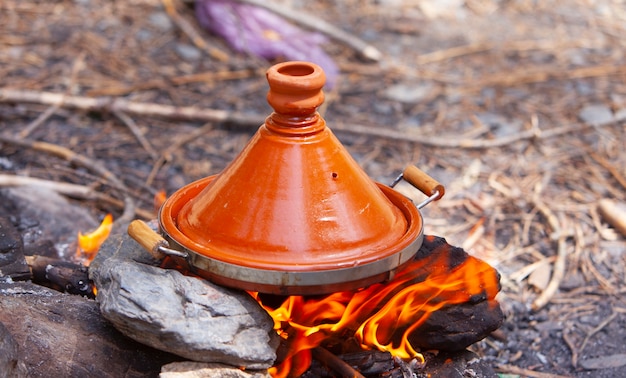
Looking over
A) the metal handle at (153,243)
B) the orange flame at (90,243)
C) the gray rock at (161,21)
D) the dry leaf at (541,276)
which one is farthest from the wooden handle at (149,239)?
the gray rock at (161,21)

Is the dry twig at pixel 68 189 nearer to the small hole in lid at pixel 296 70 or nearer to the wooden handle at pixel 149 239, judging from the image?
the wooden handle at pixel 149 239

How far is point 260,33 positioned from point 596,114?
332 centimetres

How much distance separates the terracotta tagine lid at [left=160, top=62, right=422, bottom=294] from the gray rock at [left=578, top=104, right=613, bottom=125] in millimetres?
4123

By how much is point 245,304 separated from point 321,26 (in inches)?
225

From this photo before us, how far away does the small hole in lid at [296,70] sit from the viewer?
2.44 meters

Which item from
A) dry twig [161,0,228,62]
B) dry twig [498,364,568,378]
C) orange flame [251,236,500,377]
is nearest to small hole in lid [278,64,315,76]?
orange flame [251,236,500,377]

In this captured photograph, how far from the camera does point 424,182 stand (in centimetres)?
283

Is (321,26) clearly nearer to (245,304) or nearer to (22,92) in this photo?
(22,92)

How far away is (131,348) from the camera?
8.18 ft

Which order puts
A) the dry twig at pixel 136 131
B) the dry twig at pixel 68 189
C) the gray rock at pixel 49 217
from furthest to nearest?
the dry twig at pixel 136 131, the dry twig at pixel 68 189, the gray rock at pixel 49 217

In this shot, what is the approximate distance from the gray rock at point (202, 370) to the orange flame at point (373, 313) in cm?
30

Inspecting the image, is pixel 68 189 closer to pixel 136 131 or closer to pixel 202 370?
pixel 136 131

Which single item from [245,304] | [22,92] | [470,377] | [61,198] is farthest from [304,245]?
[22,92]

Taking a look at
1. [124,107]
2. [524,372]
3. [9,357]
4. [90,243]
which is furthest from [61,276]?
[124,107]
